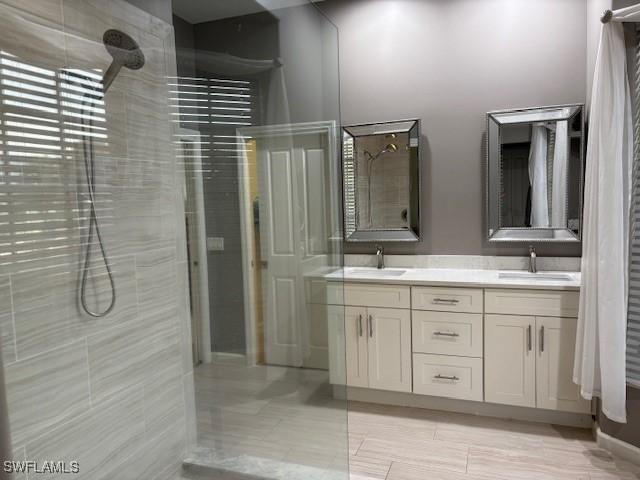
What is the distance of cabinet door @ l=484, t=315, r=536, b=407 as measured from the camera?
256cm

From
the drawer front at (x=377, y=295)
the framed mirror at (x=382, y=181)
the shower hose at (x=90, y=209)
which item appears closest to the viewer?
the shower hose at (x=90, y=209)

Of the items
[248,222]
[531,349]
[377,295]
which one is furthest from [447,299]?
[248,222]

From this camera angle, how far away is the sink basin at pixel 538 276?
2.71 m

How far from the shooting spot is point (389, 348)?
2.85 metres

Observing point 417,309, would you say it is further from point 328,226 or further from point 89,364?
point 89,364

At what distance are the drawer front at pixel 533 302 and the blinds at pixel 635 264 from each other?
0.32 m

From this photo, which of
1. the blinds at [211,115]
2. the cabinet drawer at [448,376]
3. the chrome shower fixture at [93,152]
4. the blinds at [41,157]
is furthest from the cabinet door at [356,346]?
the blinds at [41,157]

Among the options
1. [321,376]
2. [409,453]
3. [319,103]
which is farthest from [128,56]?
[409,453]

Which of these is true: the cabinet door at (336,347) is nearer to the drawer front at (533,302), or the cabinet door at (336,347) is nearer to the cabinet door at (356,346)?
the cabinet door at (356,346)

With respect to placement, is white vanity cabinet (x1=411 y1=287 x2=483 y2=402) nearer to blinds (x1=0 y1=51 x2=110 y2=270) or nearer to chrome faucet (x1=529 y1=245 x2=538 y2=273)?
chrome faucet (x1=529 y1=245 x2=538 y2=273)

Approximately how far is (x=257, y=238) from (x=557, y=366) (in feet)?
5.98

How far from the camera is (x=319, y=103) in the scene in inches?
94.3

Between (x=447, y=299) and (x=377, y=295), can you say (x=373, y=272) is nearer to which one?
(x=377, y=295)

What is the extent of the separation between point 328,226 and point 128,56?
4.10ft
